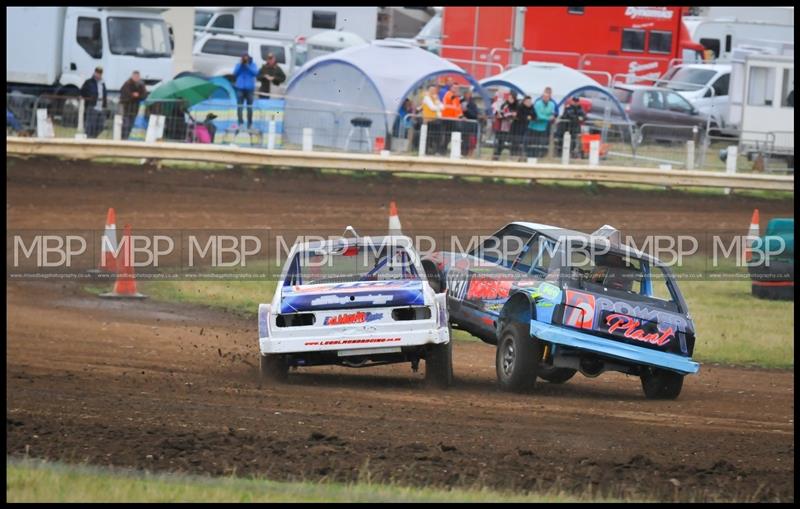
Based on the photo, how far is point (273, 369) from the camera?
10.7 meters

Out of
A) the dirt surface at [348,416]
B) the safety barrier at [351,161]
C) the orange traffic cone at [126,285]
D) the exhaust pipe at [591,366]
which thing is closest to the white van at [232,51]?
the safety barrier at [351,161]

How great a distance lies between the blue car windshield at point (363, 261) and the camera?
432 inches

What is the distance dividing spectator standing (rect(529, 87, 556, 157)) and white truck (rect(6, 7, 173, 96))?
884 cm

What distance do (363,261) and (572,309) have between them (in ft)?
7.25

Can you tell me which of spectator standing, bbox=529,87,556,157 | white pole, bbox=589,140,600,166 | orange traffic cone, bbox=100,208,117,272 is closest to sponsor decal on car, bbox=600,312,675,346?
orange traffic cone, bbox=100,208,117,272

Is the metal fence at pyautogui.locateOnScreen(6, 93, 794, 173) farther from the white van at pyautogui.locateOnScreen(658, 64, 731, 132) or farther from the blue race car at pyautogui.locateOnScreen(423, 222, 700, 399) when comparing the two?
the blue race car at pyautogui.locateOnScreen(423, 222, 700, 399)

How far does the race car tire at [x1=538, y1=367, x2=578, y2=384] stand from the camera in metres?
11.5

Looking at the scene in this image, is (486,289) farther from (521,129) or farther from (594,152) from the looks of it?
(521,129)

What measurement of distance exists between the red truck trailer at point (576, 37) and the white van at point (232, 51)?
4.45m

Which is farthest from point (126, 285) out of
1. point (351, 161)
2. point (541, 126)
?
point (541, 126)

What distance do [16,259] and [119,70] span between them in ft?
34.9

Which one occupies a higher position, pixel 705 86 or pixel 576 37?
pixel 576 37

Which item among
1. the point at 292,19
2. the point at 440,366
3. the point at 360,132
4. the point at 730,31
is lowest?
the point at 440,366

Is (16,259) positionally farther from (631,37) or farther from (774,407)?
(631,37)
